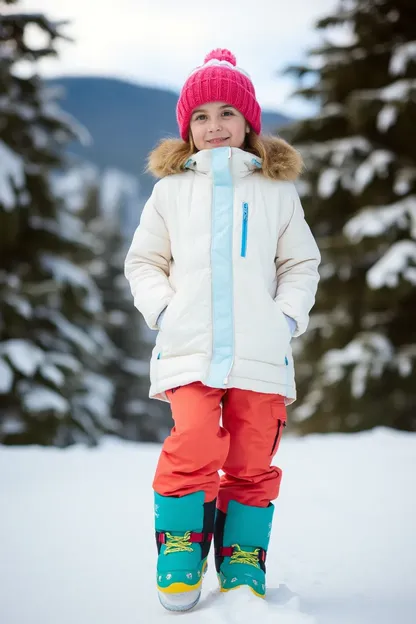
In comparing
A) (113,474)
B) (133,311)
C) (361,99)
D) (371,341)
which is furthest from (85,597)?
(133,311)

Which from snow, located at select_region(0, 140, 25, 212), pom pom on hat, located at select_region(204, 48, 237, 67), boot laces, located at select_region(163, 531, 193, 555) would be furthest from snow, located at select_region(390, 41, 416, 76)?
boot laces, located at select_region(163, 531, 193, 555)

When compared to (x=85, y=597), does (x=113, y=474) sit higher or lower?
lower

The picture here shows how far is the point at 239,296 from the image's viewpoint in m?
2.37

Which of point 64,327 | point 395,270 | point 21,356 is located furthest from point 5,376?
point 395,270

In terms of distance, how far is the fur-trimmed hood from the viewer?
98.8 inches

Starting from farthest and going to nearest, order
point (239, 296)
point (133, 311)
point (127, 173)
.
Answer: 1. point (127, 173)
2. point (133, 311)
3. point (239, 296)

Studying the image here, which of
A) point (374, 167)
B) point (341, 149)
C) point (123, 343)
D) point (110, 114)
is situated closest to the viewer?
point (374, 167)

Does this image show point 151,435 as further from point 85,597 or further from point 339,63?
point 85,597

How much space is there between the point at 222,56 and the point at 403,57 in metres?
6.46

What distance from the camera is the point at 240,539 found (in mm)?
2420

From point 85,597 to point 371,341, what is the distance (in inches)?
253

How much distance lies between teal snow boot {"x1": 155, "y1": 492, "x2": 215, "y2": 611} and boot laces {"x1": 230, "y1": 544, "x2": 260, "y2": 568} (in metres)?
0.12

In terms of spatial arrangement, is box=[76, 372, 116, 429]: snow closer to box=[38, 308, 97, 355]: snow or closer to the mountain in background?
box=[38, 308, 97, 355]: snow

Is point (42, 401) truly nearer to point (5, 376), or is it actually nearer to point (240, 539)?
point (5, 376)
